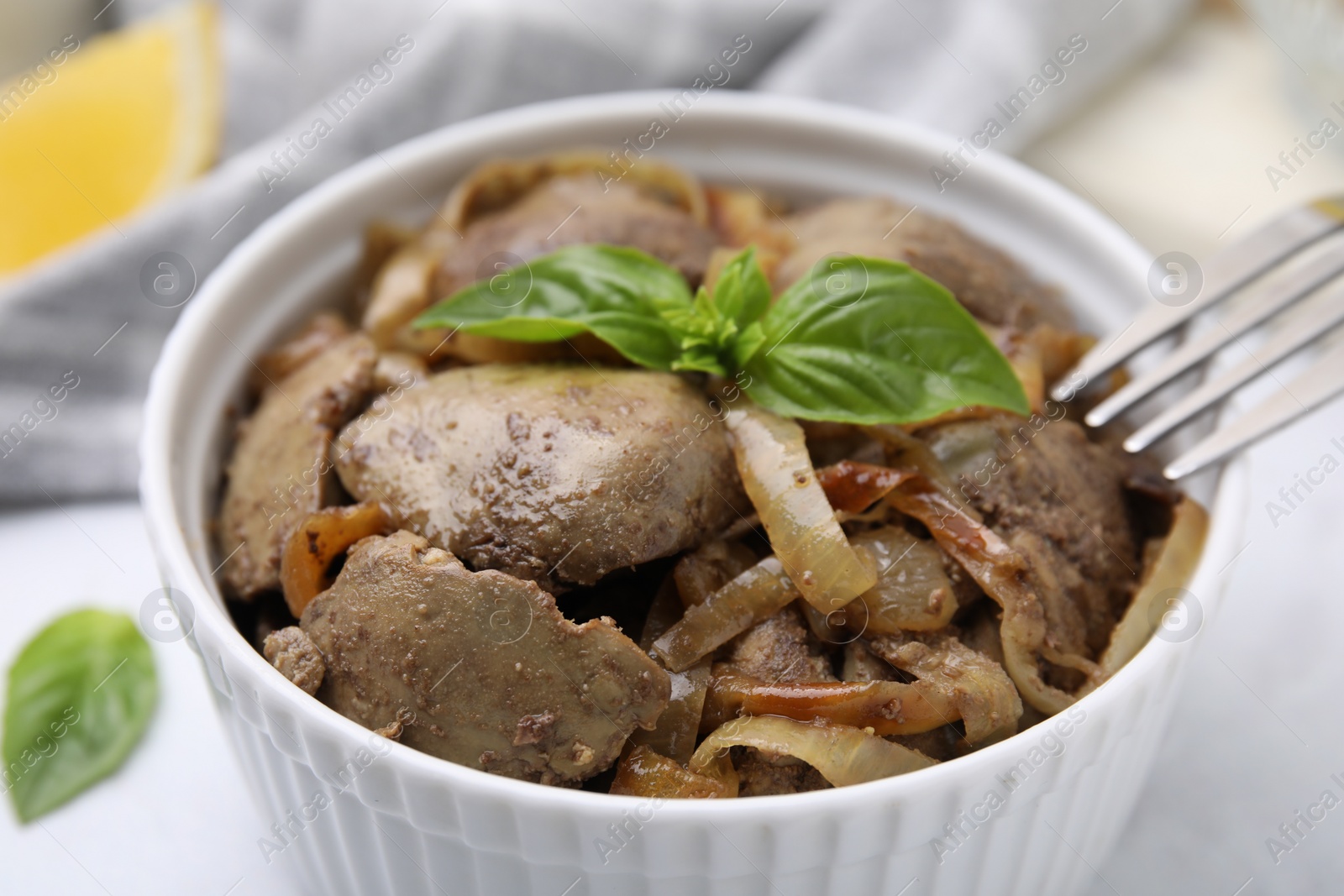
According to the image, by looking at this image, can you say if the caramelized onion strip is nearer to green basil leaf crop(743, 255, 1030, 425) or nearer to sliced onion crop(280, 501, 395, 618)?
green basil leaf crop(743, 255, 1030, 425)

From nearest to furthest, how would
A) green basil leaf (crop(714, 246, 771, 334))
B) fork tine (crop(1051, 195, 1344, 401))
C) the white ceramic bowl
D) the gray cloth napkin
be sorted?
the white ceramic bowl < green basil leaf (crop(714, 246, 771, 334)) < fork tine (crop(1051, 195, 1344, 401)) < the gray cloth napkin

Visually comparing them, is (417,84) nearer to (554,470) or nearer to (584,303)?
(584,303)

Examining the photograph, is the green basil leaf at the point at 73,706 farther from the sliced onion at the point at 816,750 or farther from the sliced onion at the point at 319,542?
the sliced onion at the point at 816,750

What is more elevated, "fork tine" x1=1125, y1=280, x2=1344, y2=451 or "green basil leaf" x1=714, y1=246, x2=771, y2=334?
"fork tine" x1=1125, y1=280, x2=1344, y2=451

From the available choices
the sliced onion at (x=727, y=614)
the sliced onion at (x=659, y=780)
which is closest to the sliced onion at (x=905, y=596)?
the sliced onion at (x=727, y=614)

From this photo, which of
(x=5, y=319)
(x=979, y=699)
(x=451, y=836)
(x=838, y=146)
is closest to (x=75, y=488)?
(x=5, y=319)

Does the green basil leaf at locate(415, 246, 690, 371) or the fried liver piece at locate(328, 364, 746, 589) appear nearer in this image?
the fried liver piece at locate(328, 364, 746, 589)

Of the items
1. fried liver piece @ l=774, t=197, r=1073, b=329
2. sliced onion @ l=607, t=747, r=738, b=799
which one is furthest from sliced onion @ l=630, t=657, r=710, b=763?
fried liver piece @ l=774, t=197, r=1073, b=329
